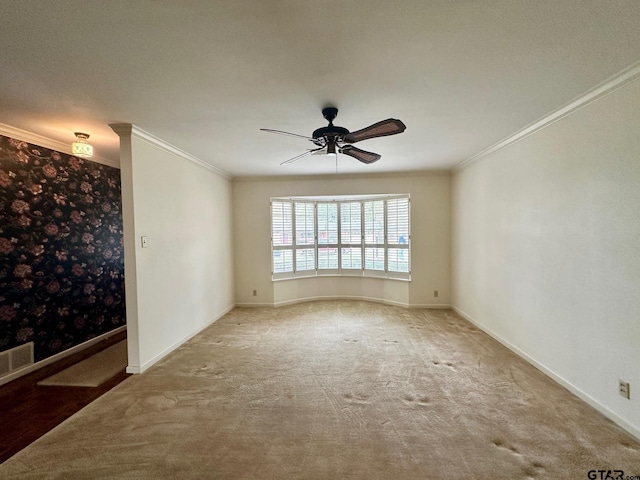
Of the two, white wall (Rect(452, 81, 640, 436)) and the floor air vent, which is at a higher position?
white wall (Rect(452, 81, 640, 436))

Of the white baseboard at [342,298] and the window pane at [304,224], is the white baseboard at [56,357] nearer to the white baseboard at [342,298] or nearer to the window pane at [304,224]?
the white baseboard at [342,298]

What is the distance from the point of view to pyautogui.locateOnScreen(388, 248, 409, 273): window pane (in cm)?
496

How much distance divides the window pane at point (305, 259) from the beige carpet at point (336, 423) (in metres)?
2.27

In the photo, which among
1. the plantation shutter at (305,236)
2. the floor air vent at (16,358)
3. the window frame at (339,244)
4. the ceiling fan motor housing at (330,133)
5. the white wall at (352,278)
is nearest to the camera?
the ceiling fan motor housing at (330,133)

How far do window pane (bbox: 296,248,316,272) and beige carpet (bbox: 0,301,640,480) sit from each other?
2.27 metres

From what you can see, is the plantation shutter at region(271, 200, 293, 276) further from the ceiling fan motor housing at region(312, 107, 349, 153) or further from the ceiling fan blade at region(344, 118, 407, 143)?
the ceiling fan blade at region(344, 118, 407, 143)

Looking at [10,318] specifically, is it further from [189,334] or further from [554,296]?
[554,296]

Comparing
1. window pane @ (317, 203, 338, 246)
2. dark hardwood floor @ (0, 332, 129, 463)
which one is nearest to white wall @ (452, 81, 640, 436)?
window pane @ (317, 203, 338, 246)

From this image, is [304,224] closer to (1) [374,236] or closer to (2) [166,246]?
(1) [374,236]

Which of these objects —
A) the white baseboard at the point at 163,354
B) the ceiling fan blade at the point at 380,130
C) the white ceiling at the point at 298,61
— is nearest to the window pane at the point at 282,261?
the white baseboard at the point at 163,354

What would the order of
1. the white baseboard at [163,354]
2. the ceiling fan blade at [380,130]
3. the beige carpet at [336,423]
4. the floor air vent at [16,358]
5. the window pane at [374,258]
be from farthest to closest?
1. the window pane at [374,258]
2. the white baseboard at [163,354]
3. the floor air vent at [16,358]
4. the ceiling fan blade at [380,130]
5. the beige carpet at [336,423]

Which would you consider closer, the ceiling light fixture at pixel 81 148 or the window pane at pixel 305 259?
the ceiling light fixture at pixel 81 148

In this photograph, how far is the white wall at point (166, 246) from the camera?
2701 mm

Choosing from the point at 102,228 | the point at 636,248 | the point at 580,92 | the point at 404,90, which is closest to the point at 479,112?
→ the point at 580,92
